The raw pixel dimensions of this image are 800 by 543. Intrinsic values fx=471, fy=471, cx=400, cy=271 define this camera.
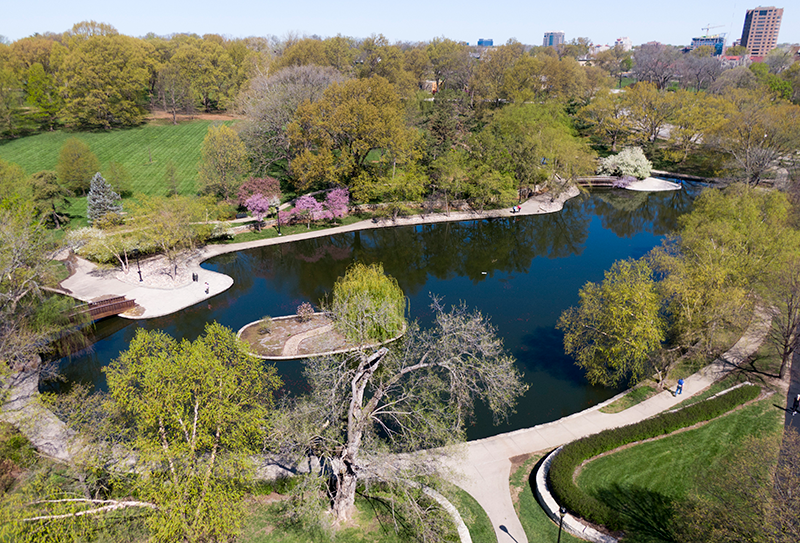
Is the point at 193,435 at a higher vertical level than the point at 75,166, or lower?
lower

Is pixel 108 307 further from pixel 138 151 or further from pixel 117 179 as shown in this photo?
pixel 138 151

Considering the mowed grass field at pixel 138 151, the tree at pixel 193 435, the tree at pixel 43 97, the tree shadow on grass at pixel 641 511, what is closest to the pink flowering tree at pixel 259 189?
the mowed grass field at pixel 138 151

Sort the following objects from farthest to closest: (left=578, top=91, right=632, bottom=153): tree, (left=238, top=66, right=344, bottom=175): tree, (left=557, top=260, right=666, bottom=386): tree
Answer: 1. (left=578, top=91, right=632, bottom=153): tree
2. (left=238, top=66, right=344, bottom=175): tree
3. (left=557, top=260, right=666, bottom=386): tree

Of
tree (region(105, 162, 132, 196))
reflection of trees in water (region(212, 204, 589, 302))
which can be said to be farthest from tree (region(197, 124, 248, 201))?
reflection of trees in water (region(212, 204, 589, 302))

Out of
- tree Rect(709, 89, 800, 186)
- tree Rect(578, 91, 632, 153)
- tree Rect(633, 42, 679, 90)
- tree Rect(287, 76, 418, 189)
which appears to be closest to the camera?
tree Rect(287, 76, 418, 189)

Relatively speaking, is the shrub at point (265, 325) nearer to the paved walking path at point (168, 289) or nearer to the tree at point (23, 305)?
the paved walking path at point (168, 289)

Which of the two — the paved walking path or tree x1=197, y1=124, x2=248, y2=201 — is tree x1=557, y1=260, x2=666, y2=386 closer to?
the paved walking path

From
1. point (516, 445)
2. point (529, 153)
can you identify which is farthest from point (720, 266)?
point (529, 153)

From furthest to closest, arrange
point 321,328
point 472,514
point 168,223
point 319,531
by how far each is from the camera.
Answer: point 168,223, point 321,328, point 472,514, point 319,531
